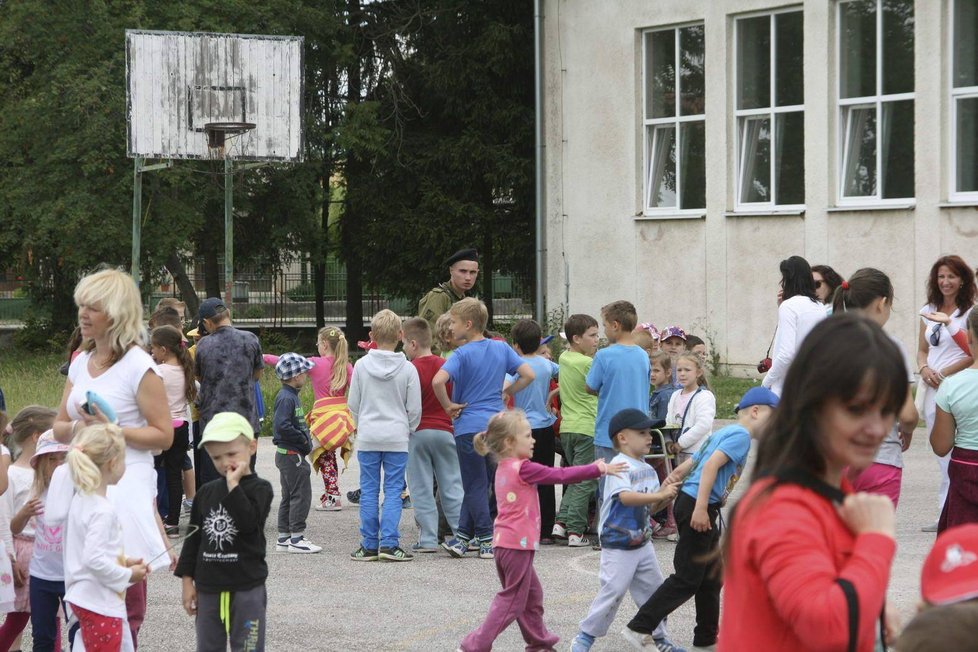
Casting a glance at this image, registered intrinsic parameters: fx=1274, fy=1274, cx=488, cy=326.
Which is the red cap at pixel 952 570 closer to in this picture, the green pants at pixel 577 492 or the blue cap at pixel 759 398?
the blue cap at pixel 759 398

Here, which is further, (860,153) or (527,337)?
(860,153)

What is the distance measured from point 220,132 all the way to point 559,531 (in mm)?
15257

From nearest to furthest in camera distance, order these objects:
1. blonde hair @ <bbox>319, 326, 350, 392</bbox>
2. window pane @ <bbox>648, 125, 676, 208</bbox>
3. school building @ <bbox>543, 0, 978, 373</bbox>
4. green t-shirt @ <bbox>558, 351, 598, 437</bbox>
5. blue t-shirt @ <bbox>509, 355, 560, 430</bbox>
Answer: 1. blue t-shirt @ <bbox>509, 355, 560, 430</bbox>
2. green t-shirt @ <bbox>558, 351, 598, 437</bbox>
3. blonde hair @ <bbox>319, 326, 350, 392</bbox>
4. school building @ <bbox>543, 0, 978, 373</bbox>
5. window pane @ <bbox>648, 125, 676, 208</bbox>

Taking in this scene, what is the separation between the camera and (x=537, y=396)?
955 centimetres

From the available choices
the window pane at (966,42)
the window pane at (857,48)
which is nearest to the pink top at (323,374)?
the window pane at (966,42)

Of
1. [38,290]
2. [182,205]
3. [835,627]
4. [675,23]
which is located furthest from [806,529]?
[38,290]

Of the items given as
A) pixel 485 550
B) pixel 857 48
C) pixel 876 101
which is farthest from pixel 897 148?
pixel 485 550

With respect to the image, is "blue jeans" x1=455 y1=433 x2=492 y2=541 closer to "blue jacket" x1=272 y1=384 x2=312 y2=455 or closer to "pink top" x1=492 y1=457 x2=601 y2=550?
"blue jacket" x1=272 y1=384 x2=312 y2=455

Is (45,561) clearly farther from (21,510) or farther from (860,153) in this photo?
(860,153)

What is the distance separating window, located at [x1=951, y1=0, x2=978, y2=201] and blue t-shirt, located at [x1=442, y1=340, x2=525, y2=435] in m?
11.4

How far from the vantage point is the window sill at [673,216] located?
21594 millimetres

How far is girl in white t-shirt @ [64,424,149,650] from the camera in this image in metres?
4.97

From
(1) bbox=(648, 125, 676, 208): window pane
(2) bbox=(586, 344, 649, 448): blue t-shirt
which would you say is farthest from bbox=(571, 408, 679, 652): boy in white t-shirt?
(1) bbox=(648, 125, 676, 208): window pane

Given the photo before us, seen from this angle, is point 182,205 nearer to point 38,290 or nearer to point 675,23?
point 38,290
